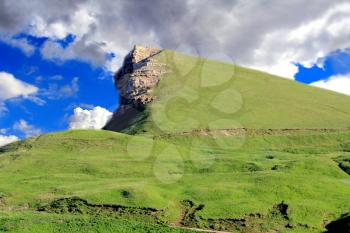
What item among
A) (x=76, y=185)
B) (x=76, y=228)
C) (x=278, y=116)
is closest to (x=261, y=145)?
(x=278, y=116)

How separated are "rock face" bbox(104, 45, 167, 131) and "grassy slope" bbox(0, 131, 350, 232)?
4263 cm

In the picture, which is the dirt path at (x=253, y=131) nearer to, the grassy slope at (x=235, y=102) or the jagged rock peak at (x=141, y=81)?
the grassy slope at (x=235, y=102)

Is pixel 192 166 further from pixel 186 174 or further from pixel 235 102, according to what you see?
pixel 235 102

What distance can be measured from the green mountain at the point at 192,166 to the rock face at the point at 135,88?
2.13 feet

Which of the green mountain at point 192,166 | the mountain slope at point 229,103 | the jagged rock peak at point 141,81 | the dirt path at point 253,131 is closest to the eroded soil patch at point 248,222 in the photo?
the green mountain at point 192,166

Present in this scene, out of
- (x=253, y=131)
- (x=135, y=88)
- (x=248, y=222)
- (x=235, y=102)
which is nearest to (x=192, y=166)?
(x=248, y=222)

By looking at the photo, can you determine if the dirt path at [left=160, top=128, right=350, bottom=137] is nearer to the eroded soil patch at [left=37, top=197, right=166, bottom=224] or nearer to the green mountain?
the green mountain

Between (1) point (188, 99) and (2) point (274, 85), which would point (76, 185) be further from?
(2) point (274, 85)

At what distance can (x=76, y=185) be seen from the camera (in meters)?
82.2

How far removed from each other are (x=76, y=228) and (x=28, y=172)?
3571 cm

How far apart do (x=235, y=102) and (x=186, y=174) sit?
76.3 metres

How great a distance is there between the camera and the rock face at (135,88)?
16762 centimetres

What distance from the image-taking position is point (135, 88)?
7047 inches

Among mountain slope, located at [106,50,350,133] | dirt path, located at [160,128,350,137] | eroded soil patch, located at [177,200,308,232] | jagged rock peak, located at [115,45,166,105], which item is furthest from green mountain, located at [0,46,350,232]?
jagged rock peak, located at [115,45,166,105]
